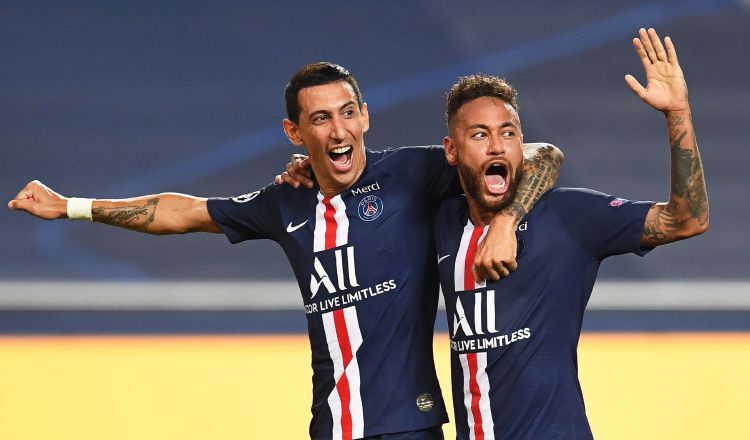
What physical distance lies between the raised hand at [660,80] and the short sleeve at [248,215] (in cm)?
167

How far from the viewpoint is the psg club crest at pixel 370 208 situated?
4.37 meters

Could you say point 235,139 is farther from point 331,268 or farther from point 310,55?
point 331,268

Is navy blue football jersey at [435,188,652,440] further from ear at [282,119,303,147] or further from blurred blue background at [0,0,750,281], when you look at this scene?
blurred blue background at [0,0,750,281]

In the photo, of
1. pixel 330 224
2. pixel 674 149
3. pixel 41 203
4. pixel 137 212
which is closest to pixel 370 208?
pixel 330 224

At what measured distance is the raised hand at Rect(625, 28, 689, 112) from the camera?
3.58 m

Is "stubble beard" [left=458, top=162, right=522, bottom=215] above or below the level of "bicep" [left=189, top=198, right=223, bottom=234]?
below

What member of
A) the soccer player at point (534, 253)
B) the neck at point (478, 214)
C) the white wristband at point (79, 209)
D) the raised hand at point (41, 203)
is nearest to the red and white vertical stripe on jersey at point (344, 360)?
the soccer player at point (534, 253)

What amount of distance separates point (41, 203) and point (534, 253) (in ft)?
7.35

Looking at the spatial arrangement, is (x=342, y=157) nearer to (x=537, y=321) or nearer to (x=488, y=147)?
(x=488, y=147)

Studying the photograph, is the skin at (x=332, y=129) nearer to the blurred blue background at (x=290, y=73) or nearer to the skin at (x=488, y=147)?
the skin at (x=488, y=147)

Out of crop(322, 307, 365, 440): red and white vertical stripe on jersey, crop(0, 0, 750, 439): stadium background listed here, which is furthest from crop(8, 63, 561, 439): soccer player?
crop(0, 0, 750, 439): stadium background

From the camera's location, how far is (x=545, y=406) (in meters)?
3.70

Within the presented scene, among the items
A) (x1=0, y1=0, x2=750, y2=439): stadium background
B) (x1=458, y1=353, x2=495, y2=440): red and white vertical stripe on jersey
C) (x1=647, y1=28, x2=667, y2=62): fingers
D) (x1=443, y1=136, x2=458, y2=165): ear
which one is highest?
(x1=0, y1=0, x2=750, y2=439): stadium background

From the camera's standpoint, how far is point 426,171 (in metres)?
4.44
